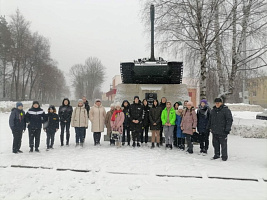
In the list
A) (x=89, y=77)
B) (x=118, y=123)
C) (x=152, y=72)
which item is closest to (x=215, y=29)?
(x=152, y=72)

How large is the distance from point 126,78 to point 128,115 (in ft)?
8.26

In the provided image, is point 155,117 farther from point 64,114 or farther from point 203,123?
point 64,114

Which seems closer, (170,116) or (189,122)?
(189,122)

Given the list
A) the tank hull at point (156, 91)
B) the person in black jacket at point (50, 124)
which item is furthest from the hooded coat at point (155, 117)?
the person in black jacket at point (50, 124)

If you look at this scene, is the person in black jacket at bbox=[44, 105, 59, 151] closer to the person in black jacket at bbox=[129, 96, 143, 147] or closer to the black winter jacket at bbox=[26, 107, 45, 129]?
the black winter jacket at bbox=[26, 107, 45, 129]

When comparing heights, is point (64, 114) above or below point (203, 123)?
above

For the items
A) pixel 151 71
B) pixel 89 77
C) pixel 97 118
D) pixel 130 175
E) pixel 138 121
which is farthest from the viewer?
pixel 89 77

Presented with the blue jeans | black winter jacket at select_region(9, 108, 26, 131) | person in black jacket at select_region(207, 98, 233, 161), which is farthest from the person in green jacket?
black winter jacket at select_region(9, 108, 26, 131)

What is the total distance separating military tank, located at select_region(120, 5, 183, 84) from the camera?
7.97 m

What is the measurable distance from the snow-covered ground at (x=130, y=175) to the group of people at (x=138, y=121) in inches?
19.7

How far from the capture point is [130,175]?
413 cm

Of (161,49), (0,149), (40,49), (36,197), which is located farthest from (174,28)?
(40,49)

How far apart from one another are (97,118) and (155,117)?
1.81 meters

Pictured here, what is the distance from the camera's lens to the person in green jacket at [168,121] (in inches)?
246
